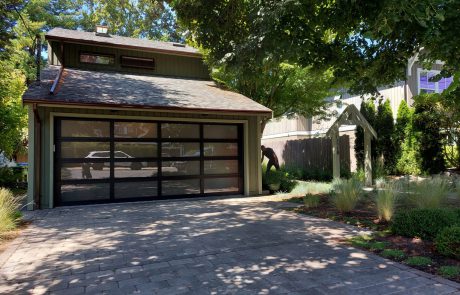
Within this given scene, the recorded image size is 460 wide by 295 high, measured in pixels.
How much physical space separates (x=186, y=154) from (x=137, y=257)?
247 inches

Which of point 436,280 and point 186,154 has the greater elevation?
point 186,154

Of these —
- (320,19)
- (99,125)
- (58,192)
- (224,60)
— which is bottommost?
(58,192)

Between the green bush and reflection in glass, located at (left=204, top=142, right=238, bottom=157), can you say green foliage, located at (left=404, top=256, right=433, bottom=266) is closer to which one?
the green bush

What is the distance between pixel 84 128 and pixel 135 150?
153cm

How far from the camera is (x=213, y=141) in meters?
11.5

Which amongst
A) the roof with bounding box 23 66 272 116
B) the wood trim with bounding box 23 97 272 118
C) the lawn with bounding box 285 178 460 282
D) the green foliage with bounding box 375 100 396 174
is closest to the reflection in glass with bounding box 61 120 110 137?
the roof with bounding box 23 66 272 116

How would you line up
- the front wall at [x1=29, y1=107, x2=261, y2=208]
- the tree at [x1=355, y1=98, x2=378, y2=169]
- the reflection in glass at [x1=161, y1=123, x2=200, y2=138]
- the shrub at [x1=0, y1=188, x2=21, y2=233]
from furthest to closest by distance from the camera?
the tree at [x1=355, y1=98, x2=378, y2=169] → the reflection in glass at [x1=161, y1=123, x2=200, y2=138] → the front wall at [x1=29, y1=107, x2=261, y2=208] → the shrub at [x1=0, y1=188, x2=21, y2=233]

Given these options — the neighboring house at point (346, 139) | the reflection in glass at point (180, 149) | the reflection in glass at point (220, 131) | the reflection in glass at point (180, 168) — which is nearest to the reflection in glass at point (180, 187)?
the reflection in glass at point (180, 168)

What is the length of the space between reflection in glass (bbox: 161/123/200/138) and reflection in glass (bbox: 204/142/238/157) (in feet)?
1.79

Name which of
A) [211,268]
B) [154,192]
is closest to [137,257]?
[211,268]

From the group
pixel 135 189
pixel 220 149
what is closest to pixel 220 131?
pixel 220 149

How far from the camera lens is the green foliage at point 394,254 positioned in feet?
15.8

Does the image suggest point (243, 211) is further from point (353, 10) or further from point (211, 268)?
point (353, 10)

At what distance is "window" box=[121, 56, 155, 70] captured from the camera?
13.4 m
